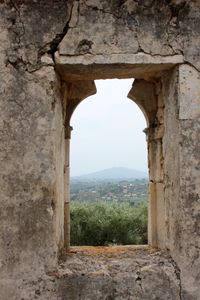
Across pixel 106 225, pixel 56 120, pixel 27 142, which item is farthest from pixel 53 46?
pixel 106 225

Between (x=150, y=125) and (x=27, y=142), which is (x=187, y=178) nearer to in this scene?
(x=150, y=125)

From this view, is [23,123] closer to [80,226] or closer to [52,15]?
[52,15]

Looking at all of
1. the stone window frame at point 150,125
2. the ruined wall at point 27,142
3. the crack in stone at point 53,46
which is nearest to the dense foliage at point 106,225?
the stone window frame at point 150,125

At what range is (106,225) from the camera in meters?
12.3

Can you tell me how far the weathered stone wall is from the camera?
3516 mm

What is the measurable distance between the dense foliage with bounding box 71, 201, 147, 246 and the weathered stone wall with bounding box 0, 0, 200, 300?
8.50 m

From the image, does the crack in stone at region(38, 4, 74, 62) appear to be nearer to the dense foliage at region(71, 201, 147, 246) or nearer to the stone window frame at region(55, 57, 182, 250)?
the stone window frame at region(55, 57, 182, 250)

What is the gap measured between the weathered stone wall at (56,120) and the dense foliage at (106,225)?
8.50m

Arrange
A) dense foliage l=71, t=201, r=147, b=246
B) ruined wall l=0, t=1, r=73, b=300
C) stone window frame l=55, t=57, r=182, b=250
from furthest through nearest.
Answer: dense foliage l=71, t=201, r=147, b=246 < stone window frame l=55, t=57, r=182, b=250 < ruined wall l=0, t=1, r=73, b=300

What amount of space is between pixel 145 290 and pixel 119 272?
261 mm

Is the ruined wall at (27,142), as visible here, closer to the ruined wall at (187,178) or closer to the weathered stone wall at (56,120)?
the weathered stone wall at (56,120)

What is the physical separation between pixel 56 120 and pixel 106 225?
29.5 feet

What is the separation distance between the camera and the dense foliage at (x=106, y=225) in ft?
39.7

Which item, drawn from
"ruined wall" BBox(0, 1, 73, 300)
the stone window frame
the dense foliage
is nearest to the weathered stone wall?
"ruined wall" BBox(0, 1, 73, 300)
